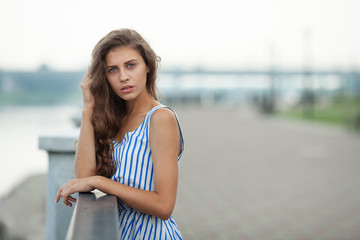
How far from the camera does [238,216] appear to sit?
584cm

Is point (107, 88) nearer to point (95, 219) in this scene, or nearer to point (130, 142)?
point (130, 142)

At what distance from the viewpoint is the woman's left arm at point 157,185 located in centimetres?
191

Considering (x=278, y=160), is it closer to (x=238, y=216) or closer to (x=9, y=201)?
(x=238, y=216)

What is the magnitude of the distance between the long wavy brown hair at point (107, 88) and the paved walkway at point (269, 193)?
2887mm

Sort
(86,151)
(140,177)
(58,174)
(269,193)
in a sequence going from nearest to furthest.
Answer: (140,177)
(86,151)
(58,174)
(269,193)

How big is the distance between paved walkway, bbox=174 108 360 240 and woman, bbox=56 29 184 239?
9.51 feet

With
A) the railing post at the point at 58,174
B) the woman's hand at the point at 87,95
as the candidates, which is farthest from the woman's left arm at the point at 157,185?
the railing post at the point at 58,174

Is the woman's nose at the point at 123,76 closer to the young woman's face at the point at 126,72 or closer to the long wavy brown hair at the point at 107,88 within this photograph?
the young woman's face at the point at 126,72

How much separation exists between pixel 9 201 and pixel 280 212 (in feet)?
12.3

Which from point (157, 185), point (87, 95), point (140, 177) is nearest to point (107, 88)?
point (87, 95)

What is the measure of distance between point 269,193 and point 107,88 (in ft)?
17.9

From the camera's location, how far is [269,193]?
7262mm

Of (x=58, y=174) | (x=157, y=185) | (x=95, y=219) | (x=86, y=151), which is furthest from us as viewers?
(x=58, y=174)

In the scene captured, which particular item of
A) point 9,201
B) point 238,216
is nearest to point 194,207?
point 238,216
